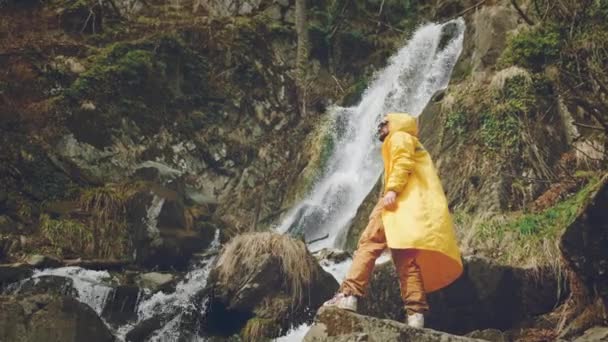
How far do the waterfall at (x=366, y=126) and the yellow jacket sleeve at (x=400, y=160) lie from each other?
540 cm

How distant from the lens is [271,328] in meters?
6.89

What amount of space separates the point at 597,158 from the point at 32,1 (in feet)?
39.3

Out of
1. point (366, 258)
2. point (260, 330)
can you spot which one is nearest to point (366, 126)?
point (260, 330)

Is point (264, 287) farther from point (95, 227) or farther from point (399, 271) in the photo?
point (95, 227)

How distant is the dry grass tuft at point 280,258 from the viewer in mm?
7199

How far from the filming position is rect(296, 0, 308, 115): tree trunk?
591 inches

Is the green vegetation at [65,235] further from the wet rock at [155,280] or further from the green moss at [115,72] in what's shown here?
the green moss at [115,72]

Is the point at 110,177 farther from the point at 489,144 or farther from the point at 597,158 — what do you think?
the point at 597,158

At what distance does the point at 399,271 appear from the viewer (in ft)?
15.9

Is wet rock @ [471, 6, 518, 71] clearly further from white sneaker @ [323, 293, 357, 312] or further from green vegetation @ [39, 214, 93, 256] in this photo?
white sneaker @ [323, 293, 357, 312]

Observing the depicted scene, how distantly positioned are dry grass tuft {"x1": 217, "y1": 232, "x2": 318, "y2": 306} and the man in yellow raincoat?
229 centimetres

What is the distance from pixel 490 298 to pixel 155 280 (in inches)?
160

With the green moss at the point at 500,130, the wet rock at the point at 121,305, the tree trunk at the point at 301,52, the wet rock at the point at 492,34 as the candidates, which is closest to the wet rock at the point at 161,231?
the wet rock at the point at 121,305

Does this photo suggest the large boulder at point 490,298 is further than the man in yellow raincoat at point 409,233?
Yes
